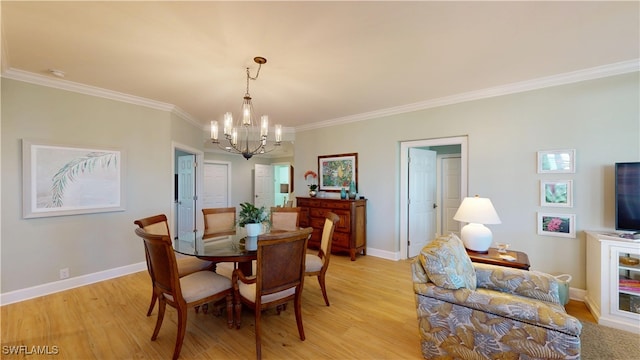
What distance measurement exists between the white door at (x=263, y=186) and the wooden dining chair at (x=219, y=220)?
4.62 meters

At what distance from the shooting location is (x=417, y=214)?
4.63 m

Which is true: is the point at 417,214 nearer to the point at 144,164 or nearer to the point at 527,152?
the point at 527,152

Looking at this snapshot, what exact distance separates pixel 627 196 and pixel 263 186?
295 inches

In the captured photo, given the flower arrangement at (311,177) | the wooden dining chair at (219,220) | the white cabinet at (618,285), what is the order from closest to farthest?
the white cabinet at (618,285) → the wooden dining chair at (219,220) → the flower arrangement at (311,177)

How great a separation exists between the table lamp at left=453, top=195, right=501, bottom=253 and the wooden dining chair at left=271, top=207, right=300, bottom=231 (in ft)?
6.34

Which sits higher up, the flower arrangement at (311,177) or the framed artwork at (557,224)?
the flower arrangement at (311,177)

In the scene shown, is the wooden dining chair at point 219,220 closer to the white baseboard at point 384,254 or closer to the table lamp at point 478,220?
the white baseboard at point 384,254

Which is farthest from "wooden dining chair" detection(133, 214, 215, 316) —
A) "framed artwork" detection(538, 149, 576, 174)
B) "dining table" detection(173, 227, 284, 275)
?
"framed artwork" detection(538, 149, 576, 174)

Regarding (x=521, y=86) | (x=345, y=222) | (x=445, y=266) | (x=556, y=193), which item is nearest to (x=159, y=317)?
(x=445, y=266)

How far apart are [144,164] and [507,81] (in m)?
4.92

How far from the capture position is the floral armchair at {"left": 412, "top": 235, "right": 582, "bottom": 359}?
1600 millimetres

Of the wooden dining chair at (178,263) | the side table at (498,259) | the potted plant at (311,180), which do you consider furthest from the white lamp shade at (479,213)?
the potted plant at (311,180)

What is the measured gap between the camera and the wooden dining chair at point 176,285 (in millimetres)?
1942

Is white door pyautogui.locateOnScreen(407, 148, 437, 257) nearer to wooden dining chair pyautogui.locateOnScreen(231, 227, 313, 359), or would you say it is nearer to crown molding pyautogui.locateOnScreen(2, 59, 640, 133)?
crown molding pyautogui.locateOnScreen(2, 59, 640, 133)
